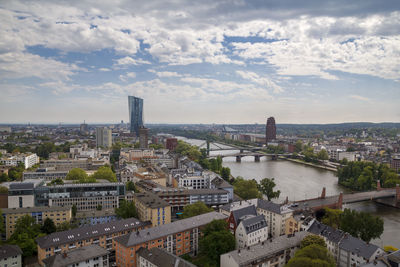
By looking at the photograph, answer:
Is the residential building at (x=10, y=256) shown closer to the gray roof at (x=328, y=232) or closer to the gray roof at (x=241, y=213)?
the gray roof at (x=241, y=213)

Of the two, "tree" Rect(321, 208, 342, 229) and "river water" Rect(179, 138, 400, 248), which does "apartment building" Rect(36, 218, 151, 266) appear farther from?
"river water" Rect(179, 138, 400, 248)

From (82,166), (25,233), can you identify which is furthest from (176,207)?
(82,166)

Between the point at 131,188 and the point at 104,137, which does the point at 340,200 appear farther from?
the point at 104,137

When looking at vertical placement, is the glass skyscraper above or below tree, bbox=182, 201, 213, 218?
above

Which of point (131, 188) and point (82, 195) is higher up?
point (82, 195)

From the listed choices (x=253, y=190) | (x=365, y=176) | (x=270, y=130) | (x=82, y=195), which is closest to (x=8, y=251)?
(x=82, y=195)

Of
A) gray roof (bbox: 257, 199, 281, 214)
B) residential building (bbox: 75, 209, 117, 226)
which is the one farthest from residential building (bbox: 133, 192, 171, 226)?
gray roof (bbox: 257, 199, 281, 214)
